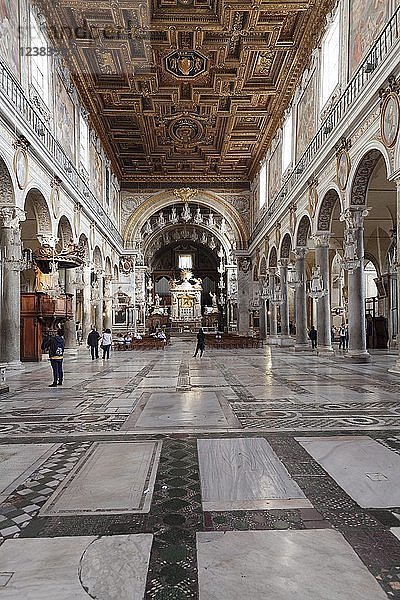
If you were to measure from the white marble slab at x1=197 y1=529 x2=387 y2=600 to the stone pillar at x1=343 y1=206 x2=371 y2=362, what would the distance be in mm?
13433

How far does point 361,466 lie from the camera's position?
424 cm

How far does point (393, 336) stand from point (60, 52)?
18959 mm

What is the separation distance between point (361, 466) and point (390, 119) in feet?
33.4

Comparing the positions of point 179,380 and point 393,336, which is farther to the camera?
point 393,336

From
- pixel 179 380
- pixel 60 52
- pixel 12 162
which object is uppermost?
pixel 60 52

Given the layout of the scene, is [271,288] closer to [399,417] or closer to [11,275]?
[11,275]

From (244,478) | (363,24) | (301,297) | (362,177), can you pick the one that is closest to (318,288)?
(301,297)

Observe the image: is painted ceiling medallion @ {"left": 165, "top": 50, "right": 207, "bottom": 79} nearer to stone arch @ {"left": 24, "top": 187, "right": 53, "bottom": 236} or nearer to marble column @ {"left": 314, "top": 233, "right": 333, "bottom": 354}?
stone arch @ {"left": 24, "top": 187, "right": 53, "bottom": 236}

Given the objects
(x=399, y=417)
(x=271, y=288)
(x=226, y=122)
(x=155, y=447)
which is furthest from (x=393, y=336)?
(x=155, y=447)

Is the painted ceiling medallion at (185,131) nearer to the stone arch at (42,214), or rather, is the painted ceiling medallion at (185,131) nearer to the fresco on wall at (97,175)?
the fresco on wall at (97,175)

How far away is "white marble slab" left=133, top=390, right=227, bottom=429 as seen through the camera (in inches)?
242

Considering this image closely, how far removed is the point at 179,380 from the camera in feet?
36.9

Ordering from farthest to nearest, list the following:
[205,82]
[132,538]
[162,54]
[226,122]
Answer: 1. [226,122]
2. [205,82]
3. [162,54]
4. [132,538]

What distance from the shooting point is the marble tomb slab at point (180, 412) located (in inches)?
241
